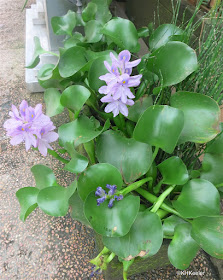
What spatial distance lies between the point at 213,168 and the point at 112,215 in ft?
1.08

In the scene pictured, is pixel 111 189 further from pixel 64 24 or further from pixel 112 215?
pixel 64 24

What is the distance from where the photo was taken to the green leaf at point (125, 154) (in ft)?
2.38

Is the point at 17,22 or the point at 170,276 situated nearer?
the point at 170,276

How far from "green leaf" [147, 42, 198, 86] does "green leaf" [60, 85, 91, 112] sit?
8.4 inches

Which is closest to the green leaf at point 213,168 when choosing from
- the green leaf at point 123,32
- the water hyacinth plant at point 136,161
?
the water hyacinth plant at point 136,161

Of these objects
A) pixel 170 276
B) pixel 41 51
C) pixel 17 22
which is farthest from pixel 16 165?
pixel 17 22

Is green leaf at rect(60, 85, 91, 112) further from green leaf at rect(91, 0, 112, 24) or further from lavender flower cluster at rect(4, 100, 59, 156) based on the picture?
green leaf at rect(91, 0, 112, 24)

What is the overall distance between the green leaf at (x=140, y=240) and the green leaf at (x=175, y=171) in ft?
0.37

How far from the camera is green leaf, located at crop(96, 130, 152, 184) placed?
0.73 m

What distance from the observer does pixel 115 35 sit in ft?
2.91

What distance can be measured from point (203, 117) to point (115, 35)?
0.41 metres

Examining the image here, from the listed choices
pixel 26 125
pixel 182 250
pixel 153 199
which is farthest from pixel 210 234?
pixel 26 125

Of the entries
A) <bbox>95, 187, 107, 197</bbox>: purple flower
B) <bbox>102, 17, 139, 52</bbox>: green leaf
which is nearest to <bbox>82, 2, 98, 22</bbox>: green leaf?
<bbox>102, 17, 139, 52</bbox>: green leaf

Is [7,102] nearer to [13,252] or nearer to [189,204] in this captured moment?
[13,252]
